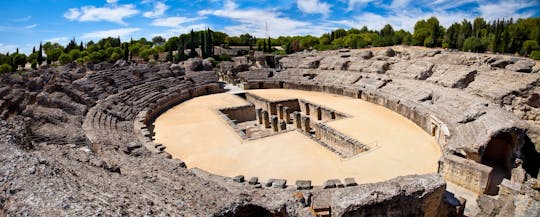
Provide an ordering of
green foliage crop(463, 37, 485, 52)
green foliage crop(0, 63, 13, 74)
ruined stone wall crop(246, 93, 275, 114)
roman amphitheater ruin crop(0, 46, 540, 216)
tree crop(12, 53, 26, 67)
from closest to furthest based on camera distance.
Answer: roman amphitheater ruin crop(0, 46, 540, 216)
ruined stone wall crop(246, 93, 275, 114)
green foliage crop(463, 37, 485, 52)
green foliage crop(0, 63, 13, 74)
tree crop(12, 53, 26, 67)

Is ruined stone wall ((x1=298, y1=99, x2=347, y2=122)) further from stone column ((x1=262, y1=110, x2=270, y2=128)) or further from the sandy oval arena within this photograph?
stone column ((x1=262, y1=110, x2=270, y2=128))

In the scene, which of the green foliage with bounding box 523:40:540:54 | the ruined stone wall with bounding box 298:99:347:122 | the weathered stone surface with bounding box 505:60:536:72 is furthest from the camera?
the green foliage with bounding box 523:40:540:54

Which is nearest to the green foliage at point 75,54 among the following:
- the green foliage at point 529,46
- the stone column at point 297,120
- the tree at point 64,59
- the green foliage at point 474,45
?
the tree at point 64,59

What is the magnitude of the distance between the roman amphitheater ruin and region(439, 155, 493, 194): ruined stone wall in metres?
0.03

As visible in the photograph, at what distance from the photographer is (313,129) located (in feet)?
56.3

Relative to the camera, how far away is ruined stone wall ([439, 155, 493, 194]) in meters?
9.11

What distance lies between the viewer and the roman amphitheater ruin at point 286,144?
5.10 meters

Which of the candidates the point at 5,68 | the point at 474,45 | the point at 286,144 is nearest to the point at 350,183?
the point at 286,144

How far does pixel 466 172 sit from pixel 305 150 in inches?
232

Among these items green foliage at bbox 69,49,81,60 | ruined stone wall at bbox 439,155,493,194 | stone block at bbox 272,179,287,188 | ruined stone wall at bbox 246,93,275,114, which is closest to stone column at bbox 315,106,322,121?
ruined stone wall at bbox 246,93,275,114

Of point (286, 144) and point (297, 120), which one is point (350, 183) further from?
point (297, 120)

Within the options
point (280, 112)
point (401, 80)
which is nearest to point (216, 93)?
point (280, 112)

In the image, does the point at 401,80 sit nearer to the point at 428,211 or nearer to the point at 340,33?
the point at 428,211

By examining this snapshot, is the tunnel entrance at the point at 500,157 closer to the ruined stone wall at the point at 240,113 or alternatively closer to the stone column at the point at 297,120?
the stone column at the point at 297,120
